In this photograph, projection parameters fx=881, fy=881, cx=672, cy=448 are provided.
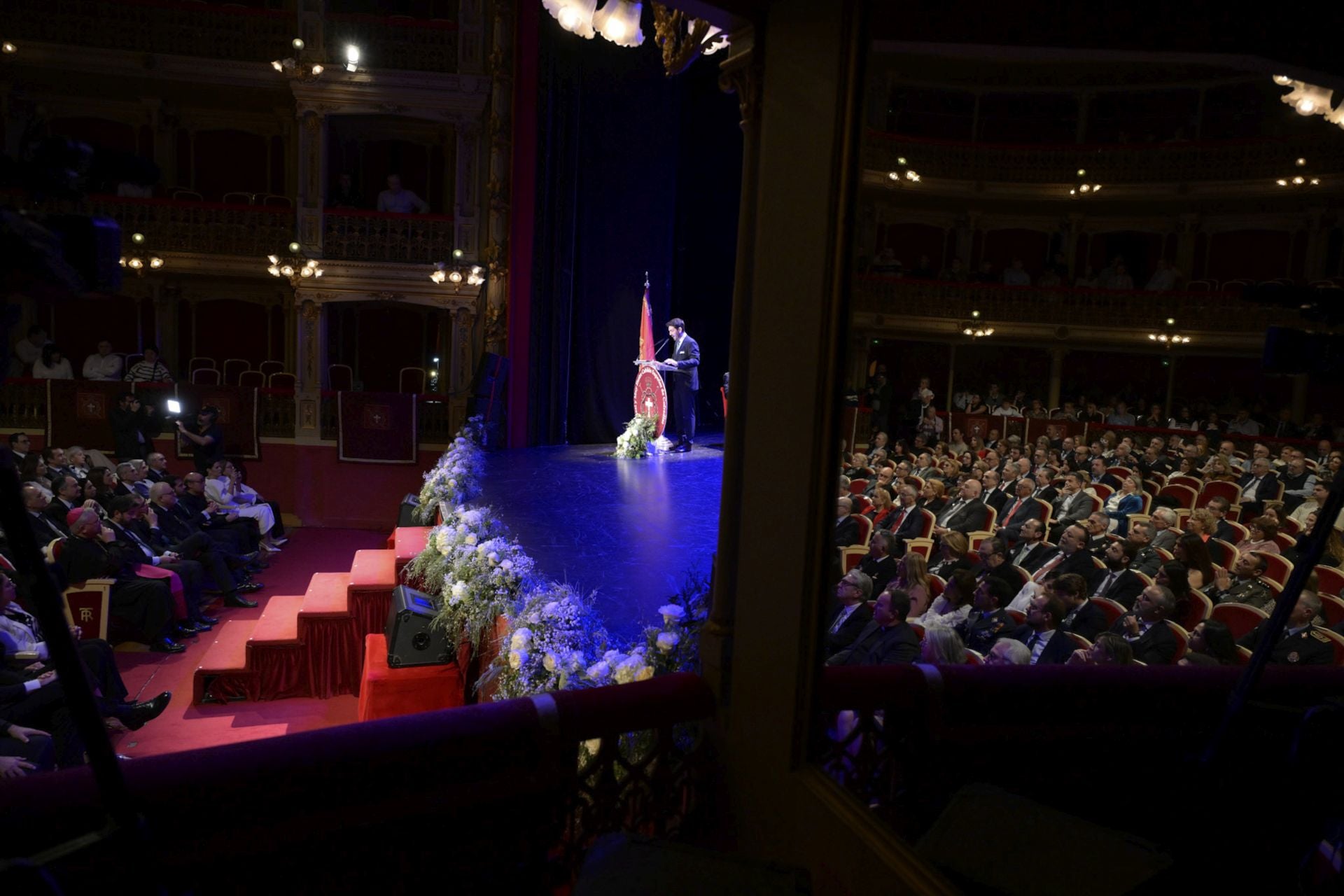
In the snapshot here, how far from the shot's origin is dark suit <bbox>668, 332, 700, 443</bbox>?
9672 mm

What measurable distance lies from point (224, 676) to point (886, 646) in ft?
15.7

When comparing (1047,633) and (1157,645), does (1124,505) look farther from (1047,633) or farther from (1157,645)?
(1047,633)

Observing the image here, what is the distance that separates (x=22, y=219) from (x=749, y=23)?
1544 millimetres

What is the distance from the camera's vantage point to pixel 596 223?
11445mm

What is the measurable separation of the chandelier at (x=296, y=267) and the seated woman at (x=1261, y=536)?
35.1 ft

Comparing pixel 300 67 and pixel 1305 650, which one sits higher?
pixel 300 67

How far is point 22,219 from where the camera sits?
1.04 m

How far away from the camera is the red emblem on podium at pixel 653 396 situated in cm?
995

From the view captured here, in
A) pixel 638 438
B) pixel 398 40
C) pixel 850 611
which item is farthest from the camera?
pixel 398 40

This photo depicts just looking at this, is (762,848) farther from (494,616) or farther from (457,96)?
(457,96)

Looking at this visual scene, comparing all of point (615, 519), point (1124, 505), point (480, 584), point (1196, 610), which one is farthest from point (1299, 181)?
point (480, 584)

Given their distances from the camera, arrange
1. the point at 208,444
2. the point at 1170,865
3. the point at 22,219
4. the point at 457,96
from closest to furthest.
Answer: the point at 22,219 < the point at 1170,865 < the point at 208,444 < the point at 457,96

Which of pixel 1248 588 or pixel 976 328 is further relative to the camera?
pixel 976 328

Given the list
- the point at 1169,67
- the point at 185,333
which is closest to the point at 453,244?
the point at 185,333
